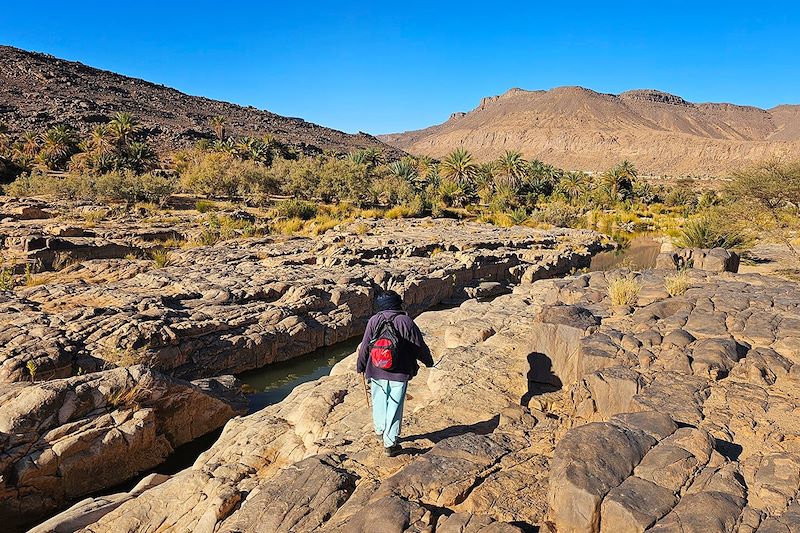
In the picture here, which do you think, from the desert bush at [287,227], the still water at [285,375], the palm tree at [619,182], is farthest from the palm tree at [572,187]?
the still water at [285,375]

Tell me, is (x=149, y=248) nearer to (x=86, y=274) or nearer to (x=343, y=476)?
(x=86, y=274)

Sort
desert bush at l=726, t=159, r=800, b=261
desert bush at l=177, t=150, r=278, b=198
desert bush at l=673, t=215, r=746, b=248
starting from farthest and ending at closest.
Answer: desert bush at l=177, t=150, r=278, b=198 → desert bush at l=673, t=215, r=746, b=248 → desert bush at l=726, t=159, r=800, b=261

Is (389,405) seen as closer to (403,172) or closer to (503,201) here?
(503,201)

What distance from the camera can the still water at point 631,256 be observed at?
79.5ft

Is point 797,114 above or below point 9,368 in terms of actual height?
above

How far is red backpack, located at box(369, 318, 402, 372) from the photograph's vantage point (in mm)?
4688

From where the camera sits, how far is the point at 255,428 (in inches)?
250

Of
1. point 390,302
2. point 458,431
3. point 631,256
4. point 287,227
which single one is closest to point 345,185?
point 287,227

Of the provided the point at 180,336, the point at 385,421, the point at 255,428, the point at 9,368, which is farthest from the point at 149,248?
the point at 385,421

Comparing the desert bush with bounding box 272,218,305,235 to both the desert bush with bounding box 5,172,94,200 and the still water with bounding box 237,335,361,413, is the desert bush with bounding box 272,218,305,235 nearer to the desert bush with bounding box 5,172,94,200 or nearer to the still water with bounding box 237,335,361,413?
the desert bush with bounding box 5,172,94,200

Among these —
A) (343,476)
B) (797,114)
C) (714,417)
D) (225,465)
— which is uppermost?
(797,114)

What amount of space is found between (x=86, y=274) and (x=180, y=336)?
5824 mm

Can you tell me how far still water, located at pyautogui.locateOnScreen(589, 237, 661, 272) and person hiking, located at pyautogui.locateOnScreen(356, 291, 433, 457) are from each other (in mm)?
19334

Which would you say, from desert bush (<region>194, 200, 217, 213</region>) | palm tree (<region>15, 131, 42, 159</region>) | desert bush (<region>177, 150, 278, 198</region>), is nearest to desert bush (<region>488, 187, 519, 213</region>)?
desert bush (<region>177, 150, 278, 198</region>)
